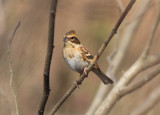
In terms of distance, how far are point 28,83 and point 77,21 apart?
1564mm

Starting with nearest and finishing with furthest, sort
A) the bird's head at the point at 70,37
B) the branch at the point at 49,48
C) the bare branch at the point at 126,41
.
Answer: the branch at the point at 49,48 → the bird's head at the point at 70,37 → the bare branch at the point at 126,41

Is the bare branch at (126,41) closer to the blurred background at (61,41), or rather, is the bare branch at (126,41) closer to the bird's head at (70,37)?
the blurred background at (61,41)

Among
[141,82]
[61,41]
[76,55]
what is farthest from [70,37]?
[61,41]

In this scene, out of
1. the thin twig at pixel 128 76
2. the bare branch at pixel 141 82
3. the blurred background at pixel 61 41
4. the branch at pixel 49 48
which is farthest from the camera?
the blurred background at pixel 61 41

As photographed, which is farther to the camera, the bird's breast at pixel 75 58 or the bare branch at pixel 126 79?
the bird's breast at pixel 75 58

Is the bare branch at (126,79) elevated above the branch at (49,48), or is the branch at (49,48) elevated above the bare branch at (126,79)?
the branch at (49,48)

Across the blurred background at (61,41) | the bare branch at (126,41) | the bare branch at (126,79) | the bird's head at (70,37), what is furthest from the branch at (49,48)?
the bare branch at (126,41)

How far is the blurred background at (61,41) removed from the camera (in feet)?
14.1

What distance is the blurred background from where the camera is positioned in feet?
14.1

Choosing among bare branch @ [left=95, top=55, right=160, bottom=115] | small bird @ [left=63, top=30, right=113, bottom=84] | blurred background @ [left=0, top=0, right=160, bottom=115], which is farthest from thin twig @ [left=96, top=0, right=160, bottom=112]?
small bird @ [left=63, top=30, right=113, bottom=84]

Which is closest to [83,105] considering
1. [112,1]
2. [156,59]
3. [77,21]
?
[77,21]

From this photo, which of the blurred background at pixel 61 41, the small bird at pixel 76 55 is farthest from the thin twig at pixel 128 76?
the small bird at pixel 76 55

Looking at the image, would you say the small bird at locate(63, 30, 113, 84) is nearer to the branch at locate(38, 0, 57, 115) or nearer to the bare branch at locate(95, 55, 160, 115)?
the bare branch at locate(95, 55, 160, 115)

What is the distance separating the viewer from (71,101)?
7148 millimetres
